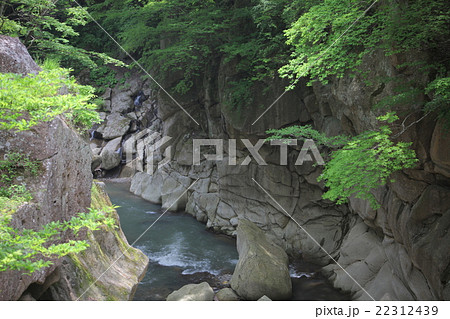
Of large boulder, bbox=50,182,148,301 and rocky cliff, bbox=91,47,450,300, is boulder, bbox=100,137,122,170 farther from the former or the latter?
large boulder, bbox=50,182,148,301

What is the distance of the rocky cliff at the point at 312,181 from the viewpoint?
21.6 feet

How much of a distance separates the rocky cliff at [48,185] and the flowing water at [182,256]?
4603 millimetres

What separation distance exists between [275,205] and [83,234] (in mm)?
8902

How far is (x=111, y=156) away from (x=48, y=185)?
17.8m

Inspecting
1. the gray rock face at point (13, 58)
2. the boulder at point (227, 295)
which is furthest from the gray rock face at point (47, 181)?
the boulder at point (227, 295)

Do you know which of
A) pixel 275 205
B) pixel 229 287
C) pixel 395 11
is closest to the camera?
pixel 395 11

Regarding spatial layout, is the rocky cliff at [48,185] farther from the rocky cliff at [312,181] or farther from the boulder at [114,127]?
the boulder at [114,127]

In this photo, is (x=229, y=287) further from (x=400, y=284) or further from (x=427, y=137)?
(x=427, y=137)

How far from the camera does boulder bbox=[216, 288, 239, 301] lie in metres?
9.28

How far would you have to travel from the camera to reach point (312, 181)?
41.1 feet

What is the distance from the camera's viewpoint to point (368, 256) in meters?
10.1

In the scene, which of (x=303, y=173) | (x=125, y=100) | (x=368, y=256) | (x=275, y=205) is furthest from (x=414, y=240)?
(x=125, y=100)

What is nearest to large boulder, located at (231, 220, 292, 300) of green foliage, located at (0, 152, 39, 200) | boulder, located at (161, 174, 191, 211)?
green foliage, located at (0, 152, 39, 200)

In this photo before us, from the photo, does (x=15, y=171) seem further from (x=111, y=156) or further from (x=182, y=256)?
(x=111, y=156)
